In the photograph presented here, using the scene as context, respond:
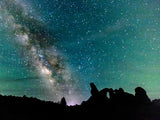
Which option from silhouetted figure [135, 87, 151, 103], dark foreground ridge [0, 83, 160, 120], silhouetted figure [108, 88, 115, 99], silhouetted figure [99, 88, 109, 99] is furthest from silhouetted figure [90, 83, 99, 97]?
silhouetted figure [135, 87, 151, 103]

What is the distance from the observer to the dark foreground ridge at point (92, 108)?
17.3 meters

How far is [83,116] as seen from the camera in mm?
21656

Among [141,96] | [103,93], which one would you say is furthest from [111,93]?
[141,96]

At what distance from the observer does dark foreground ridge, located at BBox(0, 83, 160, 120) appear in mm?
17261

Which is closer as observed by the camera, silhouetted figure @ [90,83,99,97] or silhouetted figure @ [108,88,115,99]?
silhouetted figure @ [108,88,115,99]

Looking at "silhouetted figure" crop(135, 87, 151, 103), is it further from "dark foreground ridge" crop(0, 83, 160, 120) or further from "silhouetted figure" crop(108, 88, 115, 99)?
"silhouetted figure" crop(108, 88, 115, 99)

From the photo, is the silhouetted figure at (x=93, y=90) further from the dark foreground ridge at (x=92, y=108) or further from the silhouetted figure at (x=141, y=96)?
the silhouetted figure at (x=141, y=96)

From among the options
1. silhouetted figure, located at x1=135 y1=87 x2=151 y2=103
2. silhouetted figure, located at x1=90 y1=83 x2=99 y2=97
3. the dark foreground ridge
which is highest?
silhouetted figure, located at x1=90 y1=83 x2=99 y2=97

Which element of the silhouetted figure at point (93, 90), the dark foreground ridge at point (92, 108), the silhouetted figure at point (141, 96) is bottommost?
the dark foreground ridge at point (92, 108)

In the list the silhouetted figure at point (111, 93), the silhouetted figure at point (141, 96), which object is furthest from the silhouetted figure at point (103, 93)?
the silhouetted figure at point (141, 96)

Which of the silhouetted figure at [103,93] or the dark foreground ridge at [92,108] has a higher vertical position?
the silhouetted figure at [103,93]

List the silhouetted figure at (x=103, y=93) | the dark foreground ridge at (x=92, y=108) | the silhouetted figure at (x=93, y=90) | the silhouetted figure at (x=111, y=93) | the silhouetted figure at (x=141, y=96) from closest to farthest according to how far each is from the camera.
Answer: the dark foreground ridge at (x=92, y=108) → the silhouetted figure at (x=141, y=96) → the silhouetted figure at (x=111, y=93) → the silhouetted figure at (x=103, y=93) → the silhouetted figure at (x=93, y=90)

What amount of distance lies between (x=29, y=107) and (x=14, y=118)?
3.57m

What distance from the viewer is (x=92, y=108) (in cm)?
2608
